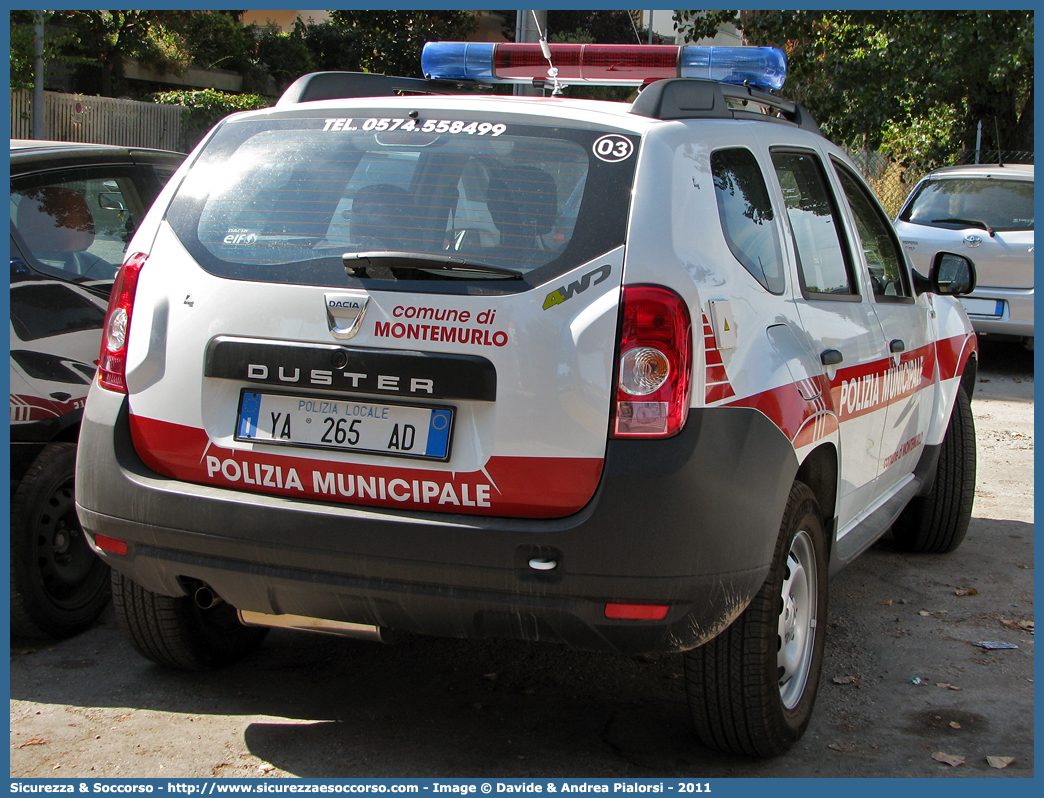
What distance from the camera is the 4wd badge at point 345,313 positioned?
110 inches

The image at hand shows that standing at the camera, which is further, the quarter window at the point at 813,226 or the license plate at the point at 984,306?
the license plate at the point at 984,306

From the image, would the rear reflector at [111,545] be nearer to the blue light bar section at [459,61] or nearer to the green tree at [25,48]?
the blue light bar section at [459,61]

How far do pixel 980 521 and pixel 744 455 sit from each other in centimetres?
393

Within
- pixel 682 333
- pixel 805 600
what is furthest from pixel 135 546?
pixel 805 600

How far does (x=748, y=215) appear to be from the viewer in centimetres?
320

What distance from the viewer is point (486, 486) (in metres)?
2.71

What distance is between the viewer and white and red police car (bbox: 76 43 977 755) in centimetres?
267

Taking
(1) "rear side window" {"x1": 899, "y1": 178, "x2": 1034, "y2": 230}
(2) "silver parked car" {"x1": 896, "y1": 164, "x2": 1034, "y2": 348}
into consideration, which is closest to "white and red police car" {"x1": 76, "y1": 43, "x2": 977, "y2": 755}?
(2) "silver parked car" {"x1": 896, "y1": 164, "x2": 1034, "y2": 348}

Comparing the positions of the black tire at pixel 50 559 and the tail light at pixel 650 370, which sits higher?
the tail light at pixel 650 370

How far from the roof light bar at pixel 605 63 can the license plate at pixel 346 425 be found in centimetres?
186

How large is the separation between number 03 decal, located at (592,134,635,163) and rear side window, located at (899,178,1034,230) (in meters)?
9.15

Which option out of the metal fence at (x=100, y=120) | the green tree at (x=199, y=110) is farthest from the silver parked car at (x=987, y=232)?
the green tree at (x=199, y=110)

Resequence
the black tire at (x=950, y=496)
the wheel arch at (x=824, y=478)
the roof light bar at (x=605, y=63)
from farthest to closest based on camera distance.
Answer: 1. the black tire at (x=950, y=496)
2. the roof light bar at (x=605, y=63)
3. the wheel arch at (x=824, y=478)

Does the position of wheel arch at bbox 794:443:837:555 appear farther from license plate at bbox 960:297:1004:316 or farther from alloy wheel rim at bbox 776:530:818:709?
license plate at bbox 960:297:1004:316
